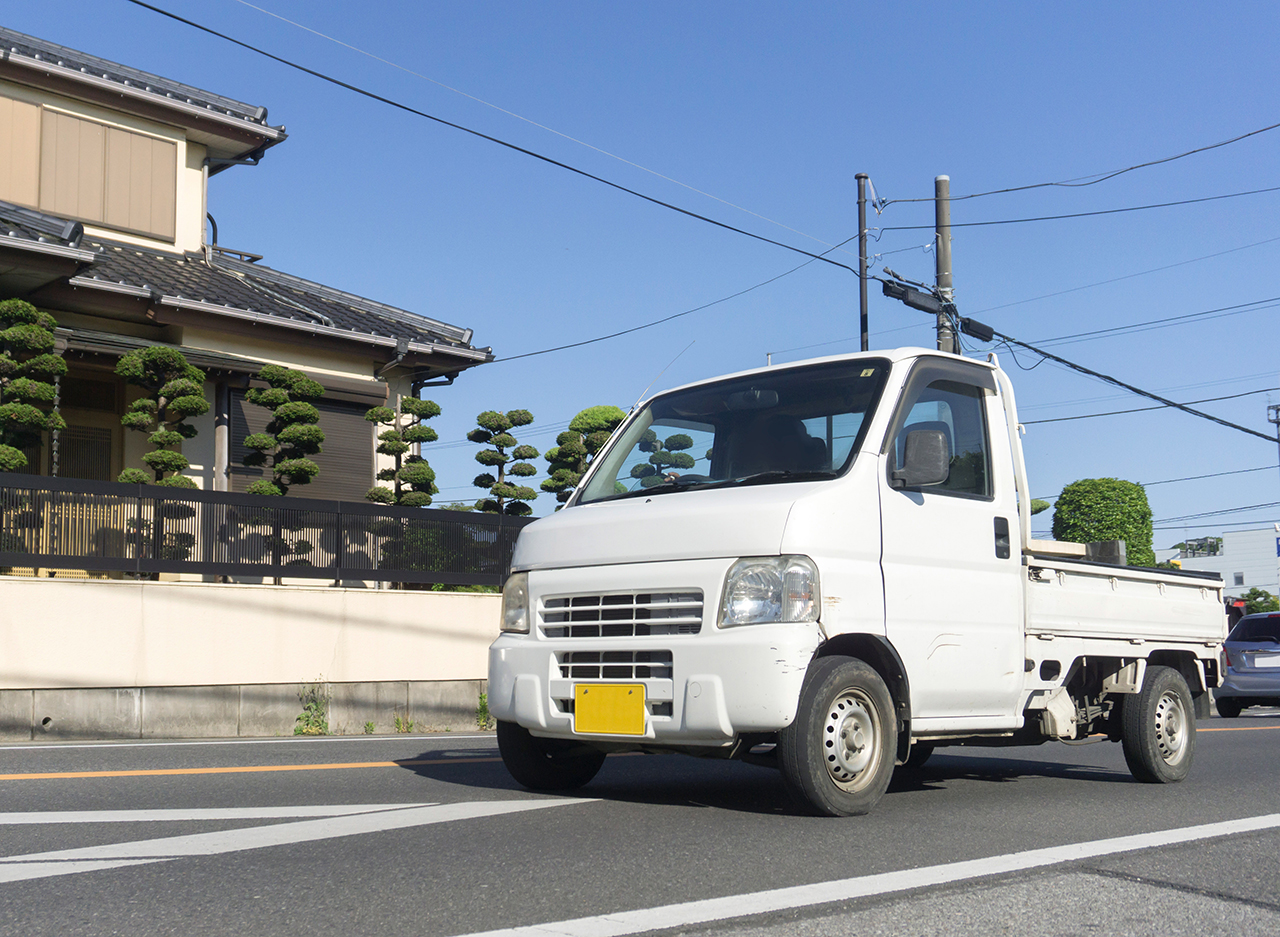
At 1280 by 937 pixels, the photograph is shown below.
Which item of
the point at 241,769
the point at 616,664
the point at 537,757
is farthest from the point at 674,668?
the point at 241,769

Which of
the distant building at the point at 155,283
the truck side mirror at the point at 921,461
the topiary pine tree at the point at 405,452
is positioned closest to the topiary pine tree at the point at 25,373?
the distant building at the point at 155,283

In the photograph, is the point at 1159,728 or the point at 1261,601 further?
the point at 1261,601

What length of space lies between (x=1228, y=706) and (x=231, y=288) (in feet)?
54.8

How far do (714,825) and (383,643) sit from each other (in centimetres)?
1067

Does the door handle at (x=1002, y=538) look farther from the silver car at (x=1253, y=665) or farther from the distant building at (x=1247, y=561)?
the distant building at (x=1247, y=561)

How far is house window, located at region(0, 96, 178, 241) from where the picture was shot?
669 inches

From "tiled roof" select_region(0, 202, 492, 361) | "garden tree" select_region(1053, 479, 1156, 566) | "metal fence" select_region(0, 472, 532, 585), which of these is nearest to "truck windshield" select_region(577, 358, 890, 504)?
"metal fence" select_region(0, 472, 532, 585)

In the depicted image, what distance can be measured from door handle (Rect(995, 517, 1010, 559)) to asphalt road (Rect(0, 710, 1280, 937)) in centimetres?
128

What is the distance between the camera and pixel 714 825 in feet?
16.7

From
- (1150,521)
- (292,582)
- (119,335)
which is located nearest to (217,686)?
(292,582)

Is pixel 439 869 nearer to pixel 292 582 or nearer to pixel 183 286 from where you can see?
pixel 292 582

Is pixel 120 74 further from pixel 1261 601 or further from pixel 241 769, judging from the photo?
pixel 1261 601

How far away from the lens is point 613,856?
4344mm

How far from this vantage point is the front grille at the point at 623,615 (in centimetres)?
527
